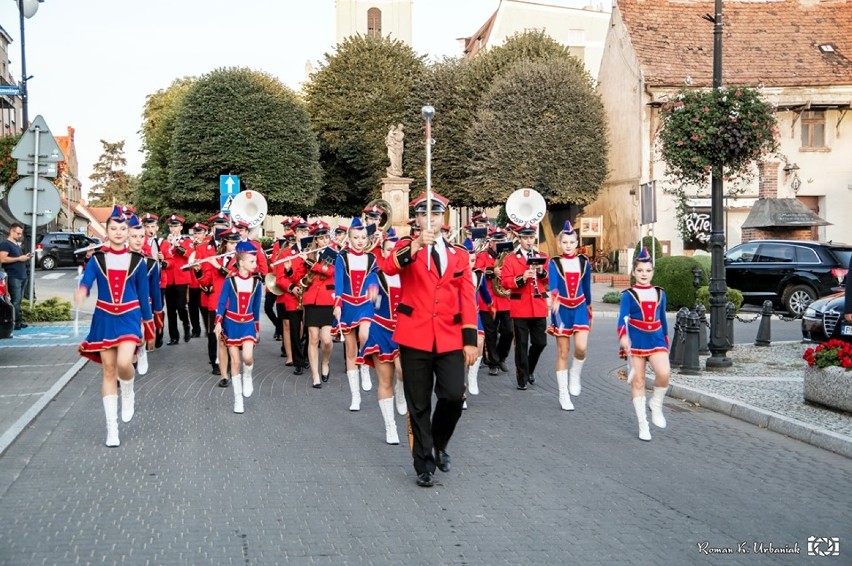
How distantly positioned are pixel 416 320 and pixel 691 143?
315 inches

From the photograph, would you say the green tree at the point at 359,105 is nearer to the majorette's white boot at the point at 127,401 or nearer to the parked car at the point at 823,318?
the parked car at the point at 823,318

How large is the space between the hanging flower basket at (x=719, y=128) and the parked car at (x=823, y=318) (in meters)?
2.43

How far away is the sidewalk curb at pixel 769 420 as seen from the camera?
8.32m

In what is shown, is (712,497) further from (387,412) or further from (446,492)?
(387,412)

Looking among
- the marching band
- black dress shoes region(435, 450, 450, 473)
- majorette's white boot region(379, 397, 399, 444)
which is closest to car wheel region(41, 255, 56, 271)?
the marching band

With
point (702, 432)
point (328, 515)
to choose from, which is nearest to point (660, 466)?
point (702, 432)

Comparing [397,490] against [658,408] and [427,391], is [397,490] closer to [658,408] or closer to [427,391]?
[427,391]

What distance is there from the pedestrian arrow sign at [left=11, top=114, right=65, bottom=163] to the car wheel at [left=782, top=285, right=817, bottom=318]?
53.0ft

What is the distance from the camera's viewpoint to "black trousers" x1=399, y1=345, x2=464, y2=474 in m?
6.83

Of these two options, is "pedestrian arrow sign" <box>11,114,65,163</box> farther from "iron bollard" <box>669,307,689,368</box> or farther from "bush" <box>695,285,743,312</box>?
"bush" <box>695,285,743,312</box>

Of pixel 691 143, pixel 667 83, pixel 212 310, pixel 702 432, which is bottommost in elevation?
pixel 702 432

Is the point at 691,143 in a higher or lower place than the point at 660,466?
higher

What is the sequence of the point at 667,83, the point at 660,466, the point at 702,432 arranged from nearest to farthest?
the point at 660,466
the point at 702,432
the point at 667,83

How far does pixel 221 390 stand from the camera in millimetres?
11320
